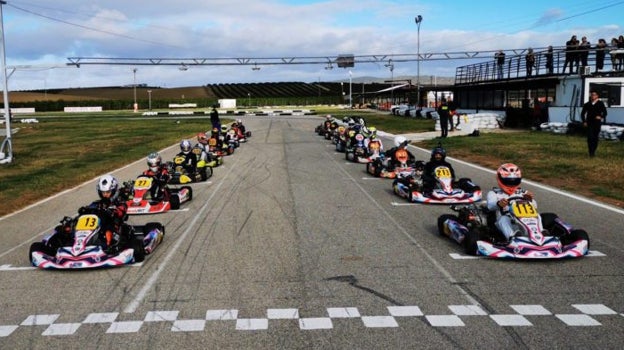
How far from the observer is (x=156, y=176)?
1277 cm

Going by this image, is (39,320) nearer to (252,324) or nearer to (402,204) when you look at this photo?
(252,324)

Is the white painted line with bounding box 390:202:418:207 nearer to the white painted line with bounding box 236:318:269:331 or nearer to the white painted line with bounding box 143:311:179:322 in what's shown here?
the white painted line with bounding box 236:318:269:331

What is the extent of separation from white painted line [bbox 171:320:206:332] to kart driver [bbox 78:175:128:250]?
8.85 feet

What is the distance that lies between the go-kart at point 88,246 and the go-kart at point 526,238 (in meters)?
4.21

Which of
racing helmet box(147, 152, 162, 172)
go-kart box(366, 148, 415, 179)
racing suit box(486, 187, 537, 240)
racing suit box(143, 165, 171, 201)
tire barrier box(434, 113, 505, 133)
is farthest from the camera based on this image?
tire barrier box(434, 113, 505, 133)

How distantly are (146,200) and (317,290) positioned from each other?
626 cm

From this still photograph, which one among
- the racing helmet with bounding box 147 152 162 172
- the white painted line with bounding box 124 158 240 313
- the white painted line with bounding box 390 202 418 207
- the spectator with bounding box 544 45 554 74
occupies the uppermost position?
the spectator with bounding box 544 45 554 74

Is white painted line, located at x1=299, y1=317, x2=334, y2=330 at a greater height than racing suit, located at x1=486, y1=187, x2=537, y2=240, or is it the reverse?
racing suit, located at x1=486, y1=187, x2=537, y2=240

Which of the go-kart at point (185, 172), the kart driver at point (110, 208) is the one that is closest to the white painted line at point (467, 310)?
the kart driver at point (110, 208)

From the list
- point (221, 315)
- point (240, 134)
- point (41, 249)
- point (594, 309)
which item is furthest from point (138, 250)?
point (240, 134)

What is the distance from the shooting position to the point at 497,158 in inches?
753

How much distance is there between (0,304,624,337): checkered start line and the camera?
533cm

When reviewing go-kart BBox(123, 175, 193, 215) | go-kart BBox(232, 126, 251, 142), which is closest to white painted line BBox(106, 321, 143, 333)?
go-kart BBox(123, 175, 193, 215)

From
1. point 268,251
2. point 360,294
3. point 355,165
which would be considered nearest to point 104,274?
point 268,251
